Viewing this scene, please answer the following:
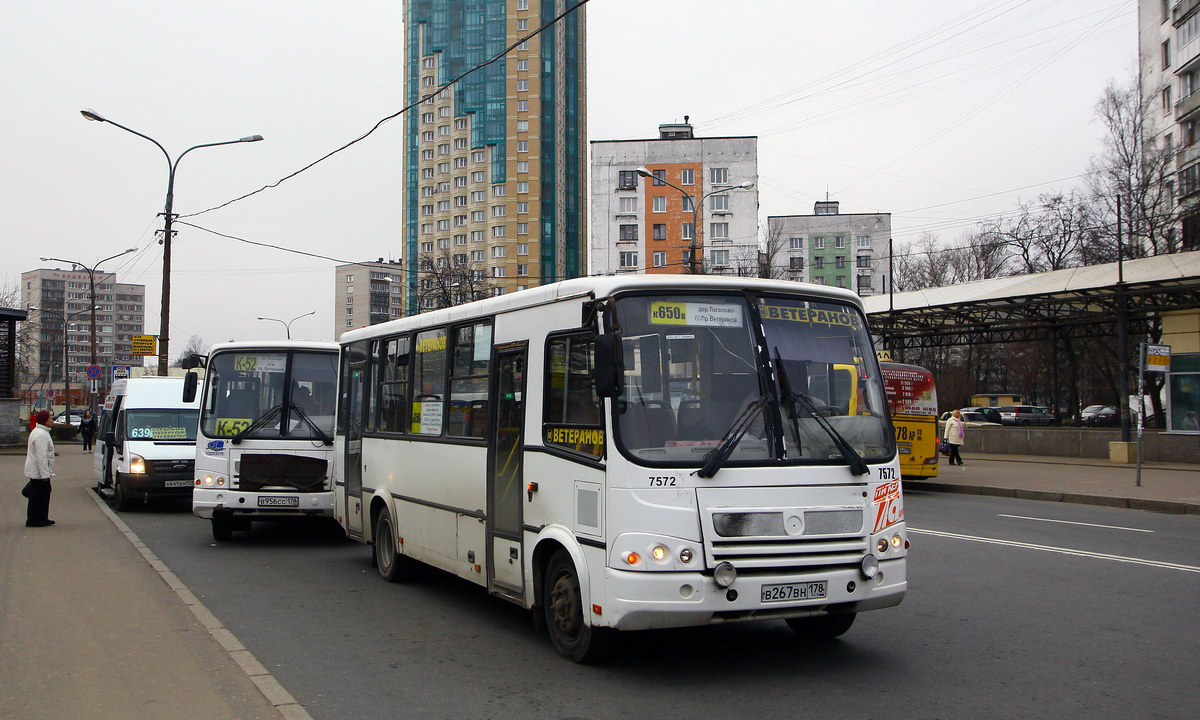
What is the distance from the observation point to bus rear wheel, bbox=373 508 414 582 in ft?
33.4

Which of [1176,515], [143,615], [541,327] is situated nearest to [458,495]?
[541,327]

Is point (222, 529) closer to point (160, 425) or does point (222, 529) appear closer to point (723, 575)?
point (160, 425)

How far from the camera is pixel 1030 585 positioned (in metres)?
9.55

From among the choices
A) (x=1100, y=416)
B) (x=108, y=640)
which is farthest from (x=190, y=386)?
(x=1100, y=416)

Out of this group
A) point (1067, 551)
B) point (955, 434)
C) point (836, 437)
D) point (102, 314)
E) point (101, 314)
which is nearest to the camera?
point (836, 437)

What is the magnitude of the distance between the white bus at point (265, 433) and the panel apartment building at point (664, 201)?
206ft

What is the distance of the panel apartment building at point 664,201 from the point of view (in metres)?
76.2

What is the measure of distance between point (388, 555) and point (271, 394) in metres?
4.11

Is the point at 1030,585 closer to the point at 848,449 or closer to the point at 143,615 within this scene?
the point at 848,449

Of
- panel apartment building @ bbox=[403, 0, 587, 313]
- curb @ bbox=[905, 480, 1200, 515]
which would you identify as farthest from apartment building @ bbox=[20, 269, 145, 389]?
curb @ bbox=[905, 480, 1200, 515]

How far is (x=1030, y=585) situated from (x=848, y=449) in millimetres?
4185

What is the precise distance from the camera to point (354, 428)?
38.0 feet

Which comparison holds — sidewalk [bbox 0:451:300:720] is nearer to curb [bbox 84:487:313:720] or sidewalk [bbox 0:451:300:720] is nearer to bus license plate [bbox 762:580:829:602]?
curb [bbox 84:487:313:720]

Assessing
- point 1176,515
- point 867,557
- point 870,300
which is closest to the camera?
point 867,557
